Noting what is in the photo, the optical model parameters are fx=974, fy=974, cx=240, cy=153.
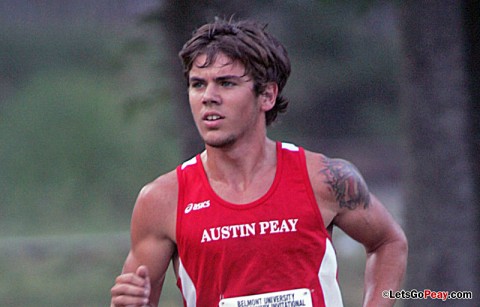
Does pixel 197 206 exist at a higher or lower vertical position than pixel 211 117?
lower

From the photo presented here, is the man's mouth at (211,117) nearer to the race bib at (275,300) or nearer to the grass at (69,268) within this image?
the race bib at (275,300)

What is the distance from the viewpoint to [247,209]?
3688mm

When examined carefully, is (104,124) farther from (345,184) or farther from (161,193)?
(345,184)

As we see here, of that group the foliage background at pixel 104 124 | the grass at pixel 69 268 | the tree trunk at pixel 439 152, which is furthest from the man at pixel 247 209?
the grass at pixel 69 268

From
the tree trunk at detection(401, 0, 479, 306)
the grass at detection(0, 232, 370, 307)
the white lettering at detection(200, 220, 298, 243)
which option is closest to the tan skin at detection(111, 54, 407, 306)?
the white lettering at detection(200, 220, 298, 243)

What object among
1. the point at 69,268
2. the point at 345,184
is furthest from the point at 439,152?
the point at 69,268

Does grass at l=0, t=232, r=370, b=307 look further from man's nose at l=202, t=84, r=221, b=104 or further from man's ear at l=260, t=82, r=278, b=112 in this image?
man's nose at l=202, t=84, r=221, b=104

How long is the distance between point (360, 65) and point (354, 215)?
426 centimetres

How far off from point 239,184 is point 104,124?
467 cm

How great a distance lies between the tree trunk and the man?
2.92 m

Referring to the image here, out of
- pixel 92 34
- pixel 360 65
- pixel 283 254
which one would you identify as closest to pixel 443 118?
pixel 360 65

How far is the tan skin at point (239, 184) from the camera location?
3.68 metres

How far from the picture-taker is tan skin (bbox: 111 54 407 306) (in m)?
3.68

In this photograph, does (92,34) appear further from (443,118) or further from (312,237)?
(312,237)
